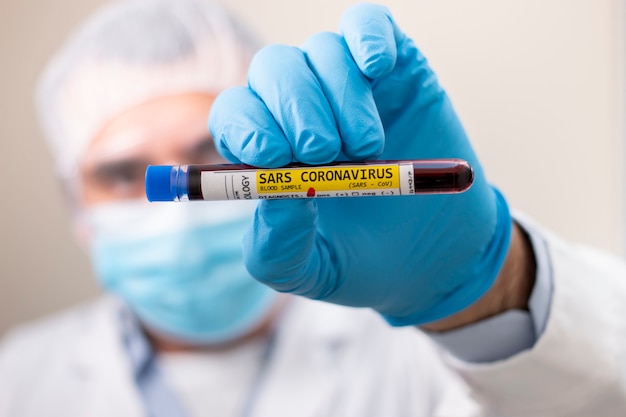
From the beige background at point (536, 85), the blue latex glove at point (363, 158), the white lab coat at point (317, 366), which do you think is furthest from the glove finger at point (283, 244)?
the beige background at point (536, 85)

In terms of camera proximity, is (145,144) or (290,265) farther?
(145,144)

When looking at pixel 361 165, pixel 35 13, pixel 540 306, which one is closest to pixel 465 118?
pixel 540 306

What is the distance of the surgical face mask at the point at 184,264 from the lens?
1.23m

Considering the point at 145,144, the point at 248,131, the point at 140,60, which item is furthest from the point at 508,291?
the point at 140,60

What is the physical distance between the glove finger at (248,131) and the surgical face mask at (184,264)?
554 mm

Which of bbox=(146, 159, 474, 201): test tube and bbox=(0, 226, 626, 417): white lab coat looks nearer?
bbox=(146, 159, 474, 201): test tube

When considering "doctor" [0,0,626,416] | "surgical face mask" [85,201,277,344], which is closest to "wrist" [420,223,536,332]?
"doctor" [0,0,626,416]

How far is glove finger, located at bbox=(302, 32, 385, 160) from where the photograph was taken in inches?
24.5

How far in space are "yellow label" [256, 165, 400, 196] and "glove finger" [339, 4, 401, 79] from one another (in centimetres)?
13

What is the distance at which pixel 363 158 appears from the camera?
0.63 metres

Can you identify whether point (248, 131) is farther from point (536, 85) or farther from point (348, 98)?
point (536, 85)

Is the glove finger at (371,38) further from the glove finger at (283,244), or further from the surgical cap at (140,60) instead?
the surgical cap at (140,60)

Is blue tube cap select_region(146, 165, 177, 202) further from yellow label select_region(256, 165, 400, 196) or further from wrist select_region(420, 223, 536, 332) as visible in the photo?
wrist select_region(420, 223, 536, 332)

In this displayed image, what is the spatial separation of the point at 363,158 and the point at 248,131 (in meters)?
0.12
